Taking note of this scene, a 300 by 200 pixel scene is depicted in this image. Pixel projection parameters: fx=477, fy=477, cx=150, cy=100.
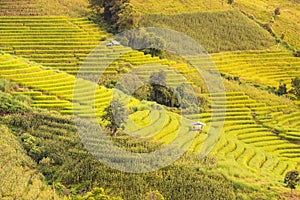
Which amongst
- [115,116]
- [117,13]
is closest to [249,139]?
[115,116]

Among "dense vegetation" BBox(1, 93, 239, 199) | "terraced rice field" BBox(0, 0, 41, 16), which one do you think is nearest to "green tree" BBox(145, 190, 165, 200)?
"dense vegetation" BBox(1, 93, 239, 199)

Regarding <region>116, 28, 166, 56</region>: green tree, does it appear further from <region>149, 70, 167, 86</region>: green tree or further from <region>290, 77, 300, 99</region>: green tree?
<region>290, 77, 300, 99</region>: green tree

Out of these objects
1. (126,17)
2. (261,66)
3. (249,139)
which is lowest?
(261,66)

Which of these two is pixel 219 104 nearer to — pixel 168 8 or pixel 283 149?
pixel 283 149

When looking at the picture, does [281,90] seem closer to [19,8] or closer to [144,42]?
[144,42]

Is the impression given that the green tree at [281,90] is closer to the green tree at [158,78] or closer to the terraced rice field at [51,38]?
the green tree at [158,78]

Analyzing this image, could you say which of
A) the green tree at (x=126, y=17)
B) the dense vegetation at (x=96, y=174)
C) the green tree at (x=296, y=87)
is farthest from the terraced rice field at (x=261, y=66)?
the dense vegetation at (x=96, y=174)
